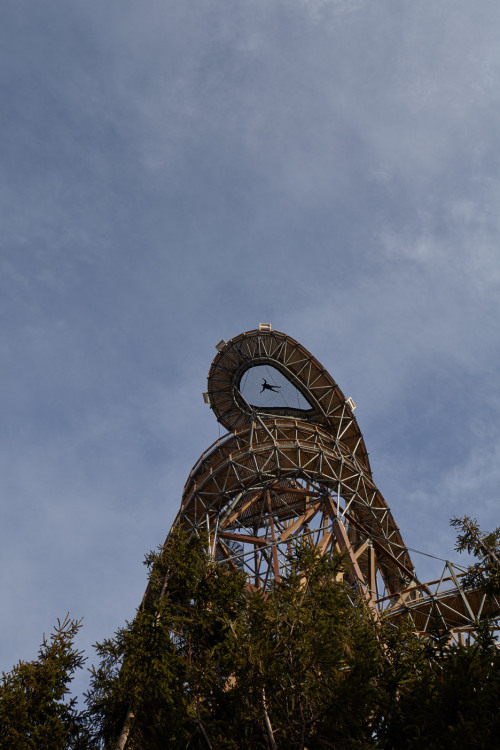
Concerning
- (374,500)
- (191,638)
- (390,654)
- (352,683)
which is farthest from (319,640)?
(374,500)

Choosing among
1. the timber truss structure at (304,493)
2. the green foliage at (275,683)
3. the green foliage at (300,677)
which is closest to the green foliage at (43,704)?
the green foliage at (275,683)

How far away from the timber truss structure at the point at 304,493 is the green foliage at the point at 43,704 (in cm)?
920

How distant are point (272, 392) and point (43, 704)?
18.9m

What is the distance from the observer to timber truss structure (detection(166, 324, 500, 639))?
21984mm

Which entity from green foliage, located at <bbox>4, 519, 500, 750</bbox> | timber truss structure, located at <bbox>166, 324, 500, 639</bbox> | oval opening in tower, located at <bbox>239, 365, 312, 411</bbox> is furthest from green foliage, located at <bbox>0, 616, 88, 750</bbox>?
oval opening in tower, located at <bbox>239, 365, 312, 411</bbox>

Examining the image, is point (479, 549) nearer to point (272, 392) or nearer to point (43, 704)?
point (43, 704)

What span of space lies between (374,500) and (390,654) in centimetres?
1376

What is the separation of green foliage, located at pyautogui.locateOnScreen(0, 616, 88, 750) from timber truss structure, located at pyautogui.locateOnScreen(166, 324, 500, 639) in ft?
30.2

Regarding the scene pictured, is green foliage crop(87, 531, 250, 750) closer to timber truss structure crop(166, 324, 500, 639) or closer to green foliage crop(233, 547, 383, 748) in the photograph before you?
green foliage crop(233, 547, 383, 748)

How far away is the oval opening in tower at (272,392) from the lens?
28.6 meters

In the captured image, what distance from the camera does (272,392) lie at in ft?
94.8

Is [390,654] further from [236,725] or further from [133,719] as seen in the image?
[133,719]

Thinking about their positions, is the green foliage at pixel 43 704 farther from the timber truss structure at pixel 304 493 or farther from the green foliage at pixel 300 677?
the timber truss structure at pixel 304 493

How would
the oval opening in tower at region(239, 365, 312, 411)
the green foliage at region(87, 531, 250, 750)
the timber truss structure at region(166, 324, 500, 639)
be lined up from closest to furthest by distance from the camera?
1. the green foliage at region(87, 531, 250, 750)
2. the timber truss structure at region(166, 324, 500, 639)
3. the oval opening in tower at region(239, 365, 312, 411)
